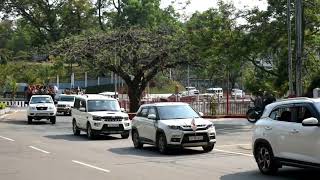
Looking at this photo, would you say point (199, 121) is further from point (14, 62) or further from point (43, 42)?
point (14, 62)

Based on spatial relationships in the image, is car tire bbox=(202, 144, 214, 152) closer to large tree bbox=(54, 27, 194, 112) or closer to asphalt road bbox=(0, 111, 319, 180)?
asphalt road bbox=(0, 111, 319, 180)

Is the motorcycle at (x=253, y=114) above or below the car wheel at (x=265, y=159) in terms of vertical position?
above

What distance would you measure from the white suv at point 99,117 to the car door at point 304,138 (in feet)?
43.8

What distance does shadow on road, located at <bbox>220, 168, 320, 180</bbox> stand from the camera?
12.5m

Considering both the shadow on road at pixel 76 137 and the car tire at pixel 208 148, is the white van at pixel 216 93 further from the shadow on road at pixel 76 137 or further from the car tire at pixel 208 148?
the car tire at pixel 208 148

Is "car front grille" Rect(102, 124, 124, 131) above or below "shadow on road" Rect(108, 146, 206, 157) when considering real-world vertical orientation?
above

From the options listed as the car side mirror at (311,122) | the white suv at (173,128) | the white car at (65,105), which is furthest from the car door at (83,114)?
the white car at (65,105)

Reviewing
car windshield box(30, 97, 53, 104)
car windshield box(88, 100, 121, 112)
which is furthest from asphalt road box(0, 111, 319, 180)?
car windshield box(30, 97, 53, 104)

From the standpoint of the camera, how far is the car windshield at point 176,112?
18.8 metres

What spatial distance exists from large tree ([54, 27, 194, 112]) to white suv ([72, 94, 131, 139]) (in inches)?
467

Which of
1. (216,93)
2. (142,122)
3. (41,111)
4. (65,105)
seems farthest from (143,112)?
(216,93)

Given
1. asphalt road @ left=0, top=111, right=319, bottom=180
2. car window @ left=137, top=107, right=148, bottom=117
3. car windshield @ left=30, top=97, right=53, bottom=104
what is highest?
car windshield @ left=30, top=97, right=53, bottom=104

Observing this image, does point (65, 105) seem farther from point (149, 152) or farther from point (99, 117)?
point (149, 152)

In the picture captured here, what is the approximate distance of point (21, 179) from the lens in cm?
1312
